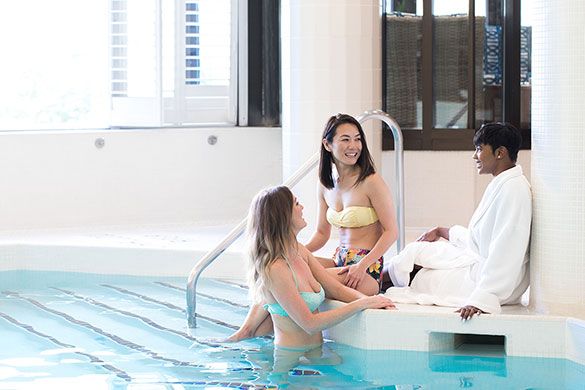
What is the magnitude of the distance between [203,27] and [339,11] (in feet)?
5.86

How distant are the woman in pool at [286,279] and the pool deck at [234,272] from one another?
16cm

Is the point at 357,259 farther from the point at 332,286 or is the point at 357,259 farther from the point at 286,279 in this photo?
the point at 286,279

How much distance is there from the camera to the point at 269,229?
5.46 m

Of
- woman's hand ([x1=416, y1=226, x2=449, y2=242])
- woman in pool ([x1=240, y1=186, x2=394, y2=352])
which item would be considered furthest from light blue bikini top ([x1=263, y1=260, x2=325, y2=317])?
woman's hand ([x1=416, y1=226, x2=449, y2=242])

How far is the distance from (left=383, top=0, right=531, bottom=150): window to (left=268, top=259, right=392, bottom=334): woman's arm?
407 cm

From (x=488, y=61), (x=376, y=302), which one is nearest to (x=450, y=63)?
(x=488, y=61)

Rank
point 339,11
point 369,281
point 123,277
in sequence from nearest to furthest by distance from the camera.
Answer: point 369,281
point 123,277
point 339,11

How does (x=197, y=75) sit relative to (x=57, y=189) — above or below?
above

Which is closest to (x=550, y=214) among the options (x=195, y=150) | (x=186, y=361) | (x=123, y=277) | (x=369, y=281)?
(x=369, y=281)

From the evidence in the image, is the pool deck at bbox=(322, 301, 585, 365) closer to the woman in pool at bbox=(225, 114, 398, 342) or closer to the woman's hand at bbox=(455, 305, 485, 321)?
the woman's hand at bbox=(455, 305, 485, 321)

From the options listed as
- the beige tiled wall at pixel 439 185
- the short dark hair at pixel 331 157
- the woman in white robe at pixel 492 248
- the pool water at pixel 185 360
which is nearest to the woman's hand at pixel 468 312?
the woman in white robe at pixel 492 248

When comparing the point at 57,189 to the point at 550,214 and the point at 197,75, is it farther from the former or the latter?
the point at 550,214

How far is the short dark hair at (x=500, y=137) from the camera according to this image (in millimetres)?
5746

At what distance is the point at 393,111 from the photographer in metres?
9.63
